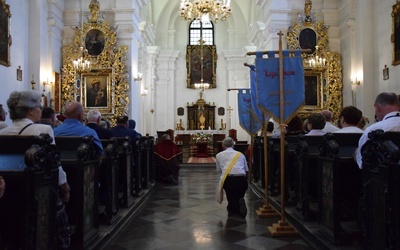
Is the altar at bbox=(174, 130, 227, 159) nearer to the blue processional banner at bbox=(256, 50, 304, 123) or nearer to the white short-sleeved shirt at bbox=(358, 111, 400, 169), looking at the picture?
the blue processional banner at bbox=(256, 50, 304, 123)

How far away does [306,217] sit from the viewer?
5328 mm

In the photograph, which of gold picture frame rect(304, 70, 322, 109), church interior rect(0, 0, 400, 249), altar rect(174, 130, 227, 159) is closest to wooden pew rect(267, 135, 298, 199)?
church interior rect(0, 0, 400, 249)

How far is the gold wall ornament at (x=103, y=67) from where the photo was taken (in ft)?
47.5

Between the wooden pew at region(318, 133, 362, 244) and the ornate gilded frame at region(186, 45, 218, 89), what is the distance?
66.3ft

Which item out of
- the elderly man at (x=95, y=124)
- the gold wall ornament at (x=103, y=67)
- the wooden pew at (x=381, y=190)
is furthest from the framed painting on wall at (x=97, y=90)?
the wooden pew at (x=381, y=190)

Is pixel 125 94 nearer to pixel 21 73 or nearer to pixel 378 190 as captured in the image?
pixel 21 73

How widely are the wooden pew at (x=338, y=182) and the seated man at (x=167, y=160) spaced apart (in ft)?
20.9

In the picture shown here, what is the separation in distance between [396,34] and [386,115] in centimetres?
881

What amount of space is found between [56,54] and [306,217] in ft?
38.4

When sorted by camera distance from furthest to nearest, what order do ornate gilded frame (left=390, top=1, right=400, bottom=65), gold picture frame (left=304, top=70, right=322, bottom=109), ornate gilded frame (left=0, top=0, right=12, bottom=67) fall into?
gold picture frame (left=304, top=70, right=322, bottom=109) < ornate gilded frame (left=390, top=1, right=400, bottom=65) < ornate gilded frame (left=0, top=0, right=12, bottom=67)

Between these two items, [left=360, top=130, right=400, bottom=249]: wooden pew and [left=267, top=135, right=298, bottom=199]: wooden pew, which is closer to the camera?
[left=360, top=130, right=400, bottom=249]: wooden pew

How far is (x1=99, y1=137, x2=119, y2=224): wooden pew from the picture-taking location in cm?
531

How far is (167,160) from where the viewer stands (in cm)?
1055

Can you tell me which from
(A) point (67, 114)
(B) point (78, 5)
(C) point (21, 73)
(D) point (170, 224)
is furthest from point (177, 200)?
(B) point (78, 5)
